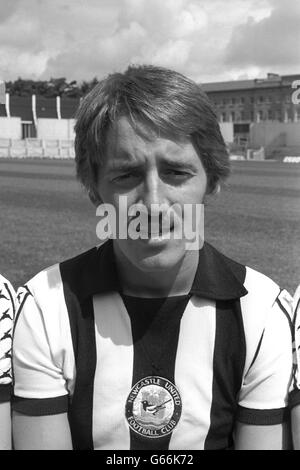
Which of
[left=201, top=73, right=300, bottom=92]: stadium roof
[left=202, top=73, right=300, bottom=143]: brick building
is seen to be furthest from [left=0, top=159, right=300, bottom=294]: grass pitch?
[left=201, top=73, right=300, bottom=92]: stadium roof

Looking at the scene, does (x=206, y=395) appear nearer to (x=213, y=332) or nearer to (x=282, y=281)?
(x=213, y=332)

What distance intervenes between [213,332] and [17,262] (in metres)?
6.14

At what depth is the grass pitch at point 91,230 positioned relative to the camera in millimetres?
7809

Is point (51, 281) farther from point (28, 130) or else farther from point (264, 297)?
point (28, 130)

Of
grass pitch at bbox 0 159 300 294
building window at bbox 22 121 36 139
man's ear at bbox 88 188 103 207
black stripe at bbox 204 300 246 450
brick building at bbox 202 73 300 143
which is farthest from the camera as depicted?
brick building at bbox 202 73 300 143

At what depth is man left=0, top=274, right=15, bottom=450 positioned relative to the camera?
1.78 m

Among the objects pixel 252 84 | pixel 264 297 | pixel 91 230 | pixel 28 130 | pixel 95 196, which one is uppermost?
pixel 252 84

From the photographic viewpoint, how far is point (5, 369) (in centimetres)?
179

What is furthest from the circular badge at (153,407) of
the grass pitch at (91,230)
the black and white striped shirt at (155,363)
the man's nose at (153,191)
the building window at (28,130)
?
the building window at (28,130)

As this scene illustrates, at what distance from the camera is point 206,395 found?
71.3 inches

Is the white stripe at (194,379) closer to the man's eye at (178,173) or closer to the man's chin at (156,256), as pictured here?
the man's chin at (156,256)

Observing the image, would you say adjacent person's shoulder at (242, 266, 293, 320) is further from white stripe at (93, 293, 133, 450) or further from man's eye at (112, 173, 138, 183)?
man's eye at (112, 173, 138, 183)

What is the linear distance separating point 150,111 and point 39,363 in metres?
0.70

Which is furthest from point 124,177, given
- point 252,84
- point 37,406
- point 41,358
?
point 252,84
